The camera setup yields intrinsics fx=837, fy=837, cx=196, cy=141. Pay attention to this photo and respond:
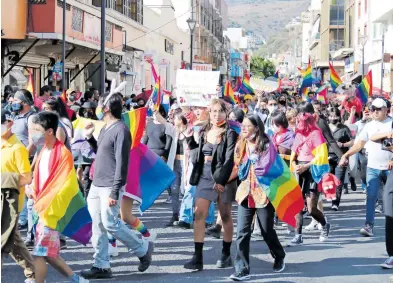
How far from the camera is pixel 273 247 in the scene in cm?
870

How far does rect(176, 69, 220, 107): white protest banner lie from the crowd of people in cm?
99

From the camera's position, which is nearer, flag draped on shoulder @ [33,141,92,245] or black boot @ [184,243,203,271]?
flag draped on shoulder @ [33,141,92,245]

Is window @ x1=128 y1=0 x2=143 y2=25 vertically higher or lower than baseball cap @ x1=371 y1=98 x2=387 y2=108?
higher

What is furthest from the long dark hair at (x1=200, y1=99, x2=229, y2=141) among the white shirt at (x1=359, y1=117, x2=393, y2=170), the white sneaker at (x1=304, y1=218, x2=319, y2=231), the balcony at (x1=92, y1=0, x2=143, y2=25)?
the balcony at (x1=92, y1=0, x2=143, y2=25)

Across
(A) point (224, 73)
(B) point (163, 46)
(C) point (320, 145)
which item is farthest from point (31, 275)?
(A) point (224, 73)

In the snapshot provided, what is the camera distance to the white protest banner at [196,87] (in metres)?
13.9

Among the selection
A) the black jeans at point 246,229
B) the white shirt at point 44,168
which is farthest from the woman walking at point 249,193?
the white shirt at point 44,168

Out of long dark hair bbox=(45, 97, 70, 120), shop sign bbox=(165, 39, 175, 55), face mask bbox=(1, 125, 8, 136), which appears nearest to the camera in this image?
face mask bbox=(1, 125, 8, 136)

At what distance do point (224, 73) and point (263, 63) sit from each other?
64750mm

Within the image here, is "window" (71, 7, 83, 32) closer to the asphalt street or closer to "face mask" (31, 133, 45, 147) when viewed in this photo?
the asphalt street

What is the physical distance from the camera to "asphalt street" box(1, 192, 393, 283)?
8492 millimetres

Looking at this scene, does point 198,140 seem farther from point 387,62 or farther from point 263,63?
point 263,63

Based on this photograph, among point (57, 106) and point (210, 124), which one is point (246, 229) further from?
point (57, 106)

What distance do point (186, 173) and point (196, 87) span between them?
2.72 metres
